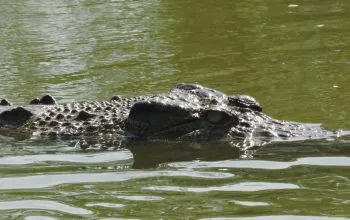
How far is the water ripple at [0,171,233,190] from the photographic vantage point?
20.8 ft

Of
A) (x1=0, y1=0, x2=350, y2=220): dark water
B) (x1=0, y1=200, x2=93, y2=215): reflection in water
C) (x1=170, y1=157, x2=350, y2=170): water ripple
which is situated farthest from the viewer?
(x1=170, y1=157, x2=350, y2=170): water ripple

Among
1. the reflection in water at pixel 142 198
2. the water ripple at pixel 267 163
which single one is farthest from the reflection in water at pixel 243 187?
the water ripple at pixel 267 163

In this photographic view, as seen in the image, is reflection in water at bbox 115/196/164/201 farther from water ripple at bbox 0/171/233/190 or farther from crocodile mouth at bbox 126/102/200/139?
crocodile mouth at bbox 126/102/200/139

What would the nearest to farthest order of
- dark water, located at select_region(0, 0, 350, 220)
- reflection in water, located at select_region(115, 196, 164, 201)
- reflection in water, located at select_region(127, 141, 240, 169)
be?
dark water, located at select_region(0, 0, 350, 220), reflection in water, located at select_region(115, 196, 164, 201), reflection in water, located at select_region(127, 141, 240, 169)

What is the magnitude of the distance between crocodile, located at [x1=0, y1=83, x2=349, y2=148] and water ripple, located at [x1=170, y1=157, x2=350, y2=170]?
528 millimetres

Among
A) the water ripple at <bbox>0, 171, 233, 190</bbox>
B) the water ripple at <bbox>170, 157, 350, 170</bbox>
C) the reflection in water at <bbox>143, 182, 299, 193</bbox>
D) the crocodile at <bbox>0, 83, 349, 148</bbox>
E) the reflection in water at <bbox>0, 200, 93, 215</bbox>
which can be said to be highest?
the crocodile at <bbox>0, 83, 349, 148</bbox>

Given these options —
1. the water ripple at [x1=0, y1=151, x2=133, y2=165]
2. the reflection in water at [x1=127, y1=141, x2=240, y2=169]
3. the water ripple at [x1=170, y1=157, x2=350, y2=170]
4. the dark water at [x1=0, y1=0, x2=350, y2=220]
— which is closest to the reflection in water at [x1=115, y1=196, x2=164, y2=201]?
the dark water at [x1=0, y1=0, x2=350, y2=220]

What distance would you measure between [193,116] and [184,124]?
141mm

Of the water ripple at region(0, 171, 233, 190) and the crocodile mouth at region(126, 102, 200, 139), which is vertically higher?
the crocodile mouth at region(126, 102, 200, 139)

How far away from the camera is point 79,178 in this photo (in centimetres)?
650

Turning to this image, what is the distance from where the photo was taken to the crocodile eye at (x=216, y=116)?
24.8ft

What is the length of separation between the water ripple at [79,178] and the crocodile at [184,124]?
0.97 m

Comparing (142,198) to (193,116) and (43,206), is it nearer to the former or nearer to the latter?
(43,206)

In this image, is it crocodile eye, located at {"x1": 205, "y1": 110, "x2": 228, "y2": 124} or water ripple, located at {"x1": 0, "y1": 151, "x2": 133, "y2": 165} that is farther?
crocodile eye, located at {"x1": 205, "y1": 110, "x2": 228, "y2": 124}
